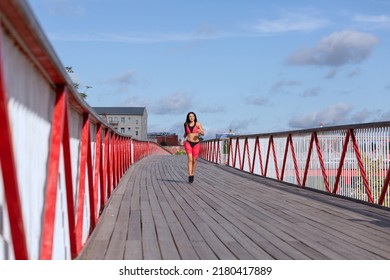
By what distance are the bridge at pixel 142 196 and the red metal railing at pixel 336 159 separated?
2 cm

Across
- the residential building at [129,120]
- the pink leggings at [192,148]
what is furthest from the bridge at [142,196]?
the residential building at [129,120]

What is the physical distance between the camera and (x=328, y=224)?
6594mm

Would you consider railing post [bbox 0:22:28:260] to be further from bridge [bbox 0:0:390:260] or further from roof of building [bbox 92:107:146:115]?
roof of building [bbox 92:107:146:115]

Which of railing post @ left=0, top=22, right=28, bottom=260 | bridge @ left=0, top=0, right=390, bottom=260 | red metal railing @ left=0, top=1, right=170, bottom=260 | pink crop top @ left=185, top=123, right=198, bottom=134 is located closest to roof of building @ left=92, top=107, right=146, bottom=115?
pink crop top @ left=185, top=123, right=198, bottom=134

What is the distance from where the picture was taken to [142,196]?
968cm

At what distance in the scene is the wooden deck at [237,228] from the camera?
4852 millimetres

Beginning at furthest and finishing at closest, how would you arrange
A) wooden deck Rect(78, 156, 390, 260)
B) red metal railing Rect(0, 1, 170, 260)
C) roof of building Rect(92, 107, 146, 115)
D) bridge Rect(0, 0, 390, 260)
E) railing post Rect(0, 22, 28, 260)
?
1. roof of building Rect(92, 107, 146, 115)
2. wooden deck Rect(78, 156, 390, 260)
3. bridge Rect(0, 0, 390, 260)
4. red metal railing Rect(0, 1, 170, 260)
5. railing post Rect(0, 22, 28, 260)

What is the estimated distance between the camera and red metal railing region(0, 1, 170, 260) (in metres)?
2.29

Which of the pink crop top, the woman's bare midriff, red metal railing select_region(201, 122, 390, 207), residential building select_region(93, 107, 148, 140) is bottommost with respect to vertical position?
red metal railing select_region(201, 122, 390, 207)

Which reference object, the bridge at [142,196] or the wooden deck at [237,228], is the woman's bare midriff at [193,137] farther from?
the wooden deck at [237,228]

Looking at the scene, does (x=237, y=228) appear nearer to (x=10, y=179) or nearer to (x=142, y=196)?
(x=142, y=196)
